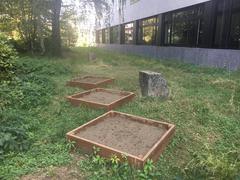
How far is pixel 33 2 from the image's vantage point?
8.70 meters

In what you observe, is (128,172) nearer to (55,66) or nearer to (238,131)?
(238,131)

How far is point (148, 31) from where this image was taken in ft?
42.5

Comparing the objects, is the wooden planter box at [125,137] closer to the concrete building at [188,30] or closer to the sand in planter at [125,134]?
the sand in planter at [125,134]

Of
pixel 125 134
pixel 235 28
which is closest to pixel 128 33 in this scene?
pixel 235 28

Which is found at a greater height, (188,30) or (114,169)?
(188,30)

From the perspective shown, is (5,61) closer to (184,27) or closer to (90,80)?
(90,80)

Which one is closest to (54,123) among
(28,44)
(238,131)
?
(238,131)

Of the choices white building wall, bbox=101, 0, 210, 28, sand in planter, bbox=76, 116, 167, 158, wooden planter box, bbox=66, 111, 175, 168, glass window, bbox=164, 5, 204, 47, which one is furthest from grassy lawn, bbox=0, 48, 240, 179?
white building wall, bbox=101, 0, 210, 28

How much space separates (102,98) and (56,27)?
738 cm

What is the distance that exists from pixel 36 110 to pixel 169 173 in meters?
2.74

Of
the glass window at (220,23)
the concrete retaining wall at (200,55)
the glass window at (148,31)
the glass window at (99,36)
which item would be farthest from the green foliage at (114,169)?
the glass window at (99,36)

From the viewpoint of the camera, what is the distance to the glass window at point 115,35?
61.4 feet

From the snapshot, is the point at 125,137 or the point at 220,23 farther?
the point at 220,23

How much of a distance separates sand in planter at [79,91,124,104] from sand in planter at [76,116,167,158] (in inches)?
40.4
